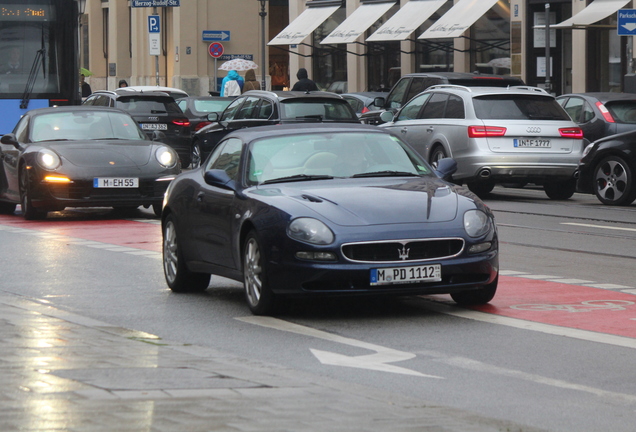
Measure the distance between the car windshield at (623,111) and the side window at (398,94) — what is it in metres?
5.03

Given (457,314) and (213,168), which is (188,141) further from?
(457,314)

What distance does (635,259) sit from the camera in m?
12.9

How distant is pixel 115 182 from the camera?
17.7 metres

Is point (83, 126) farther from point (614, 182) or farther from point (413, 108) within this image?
point (614, 182)

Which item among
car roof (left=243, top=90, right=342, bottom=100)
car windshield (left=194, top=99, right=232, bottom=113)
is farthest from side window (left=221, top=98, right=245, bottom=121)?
car windshield (left=194, top=99, right=232, bottom=113)

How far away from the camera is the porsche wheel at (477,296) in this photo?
9.74 meters

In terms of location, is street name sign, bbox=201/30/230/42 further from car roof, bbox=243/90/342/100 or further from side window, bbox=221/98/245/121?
car roof, bbox=243/90/342/100

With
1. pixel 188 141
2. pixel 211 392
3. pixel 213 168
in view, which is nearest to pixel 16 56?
pixel 188 141

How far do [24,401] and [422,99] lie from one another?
17010 millimetres

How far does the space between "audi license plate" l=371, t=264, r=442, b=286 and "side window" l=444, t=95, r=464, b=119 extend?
12.0 metres

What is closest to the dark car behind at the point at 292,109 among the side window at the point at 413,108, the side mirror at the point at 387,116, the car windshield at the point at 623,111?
the side mirror at the point at 387,116

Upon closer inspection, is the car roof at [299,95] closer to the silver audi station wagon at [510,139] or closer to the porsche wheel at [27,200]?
the silver audi station wagon at [510,139]

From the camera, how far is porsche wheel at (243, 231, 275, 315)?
934 centimetres

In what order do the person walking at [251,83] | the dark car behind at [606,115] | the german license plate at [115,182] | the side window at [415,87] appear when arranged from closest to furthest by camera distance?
the german license plate at [115,182] < the dark car behind at [606,115] < the side window at [415,87] < the person walking at [251,83]
